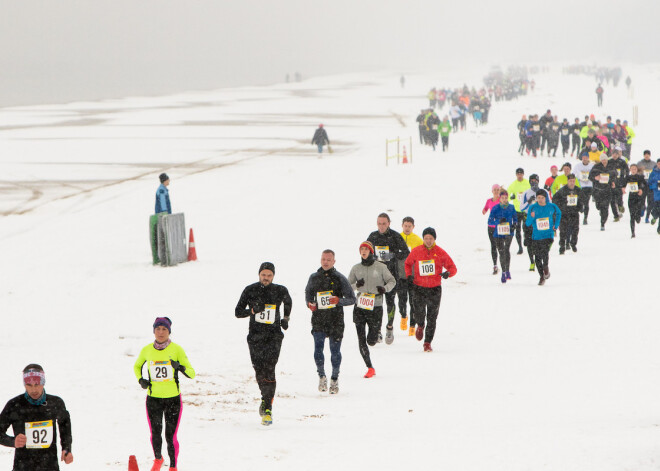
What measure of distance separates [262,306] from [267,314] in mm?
92

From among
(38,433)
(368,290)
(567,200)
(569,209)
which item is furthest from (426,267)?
(569,209)

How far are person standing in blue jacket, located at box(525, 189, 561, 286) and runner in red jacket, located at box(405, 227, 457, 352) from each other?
14.3 ft

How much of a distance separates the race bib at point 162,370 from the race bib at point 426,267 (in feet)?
15.8

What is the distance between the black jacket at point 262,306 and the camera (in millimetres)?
8383

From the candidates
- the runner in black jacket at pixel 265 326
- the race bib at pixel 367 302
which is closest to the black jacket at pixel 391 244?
the race bib at pixel 367 302

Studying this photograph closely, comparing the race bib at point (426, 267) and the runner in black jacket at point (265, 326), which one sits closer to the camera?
the runner in black jacket at point (265, 326)

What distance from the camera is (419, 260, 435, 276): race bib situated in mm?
11156

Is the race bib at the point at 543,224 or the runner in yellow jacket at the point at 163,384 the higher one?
the race bib at the point at 543,224

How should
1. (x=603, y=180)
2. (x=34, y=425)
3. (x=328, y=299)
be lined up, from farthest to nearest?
(x=603, y=180) → (x=328, y=299) → (x=34, y=425)

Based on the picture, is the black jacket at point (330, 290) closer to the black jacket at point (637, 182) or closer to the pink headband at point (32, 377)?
the pink headband at point (32, 377)

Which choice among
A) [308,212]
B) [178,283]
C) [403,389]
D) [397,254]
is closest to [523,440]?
[403,389]

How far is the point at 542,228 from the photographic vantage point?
591 inches

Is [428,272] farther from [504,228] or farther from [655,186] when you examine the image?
[655,186]

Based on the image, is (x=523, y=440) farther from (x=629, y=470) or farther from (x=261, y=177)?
(x=261, y=177)
